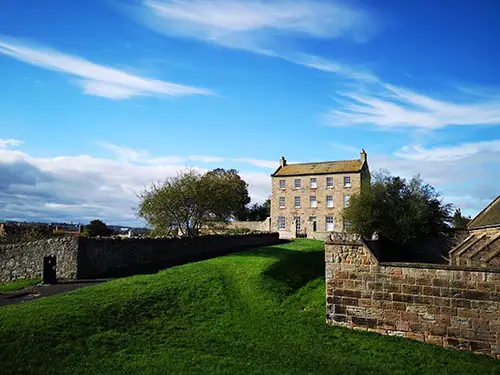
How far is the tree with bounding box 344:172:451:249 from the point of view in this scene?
35.2m

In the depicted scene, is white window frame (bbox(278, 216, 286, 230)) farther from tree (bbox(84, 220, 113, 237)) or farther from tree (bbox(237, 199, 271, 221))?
tree (bbox(84, 220, 113, 237))

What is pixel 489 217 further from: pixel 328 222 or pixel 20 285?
pixel 328 222

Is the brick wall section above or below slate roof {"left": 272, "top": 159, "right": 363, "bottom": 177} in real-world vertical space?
below

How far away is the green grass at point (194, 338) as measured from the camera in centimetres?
923

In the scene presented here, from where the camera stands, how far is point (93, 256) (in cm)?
1914

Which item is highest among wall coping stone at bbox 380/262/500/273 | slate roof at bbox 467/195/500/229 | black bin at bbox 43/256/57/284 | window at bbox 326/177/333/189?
window at bbox 326/177/333/189

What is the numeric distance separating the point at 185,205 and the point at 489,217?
21.4 m

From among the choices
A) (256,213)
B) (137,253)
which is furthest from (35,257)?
(256,213)

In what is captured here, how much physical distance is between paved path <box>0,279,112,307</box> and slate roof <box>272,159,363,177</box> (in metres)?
41.8

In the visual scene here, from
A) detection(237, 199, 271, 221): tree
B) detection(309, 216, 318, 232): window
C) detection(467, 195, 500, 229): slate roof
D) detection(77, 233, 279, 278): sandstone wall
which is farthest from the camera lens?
detection(237, 199, 271, 221): tree

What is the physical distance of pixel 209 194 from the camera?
105 ft

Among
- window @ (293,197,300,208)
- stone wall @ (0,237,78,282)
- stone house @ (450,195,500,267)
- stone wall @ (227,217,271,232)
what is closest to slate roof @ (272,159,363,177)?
window @ (293,197,300,208)

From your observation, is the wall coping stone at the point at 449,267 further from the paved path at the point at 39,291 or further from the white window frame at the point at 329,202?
the white window frame at the point at 329,202

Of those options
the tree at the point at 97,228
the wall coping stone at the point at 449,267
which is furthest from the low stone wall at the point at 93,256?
the tree at the point at 97,228
